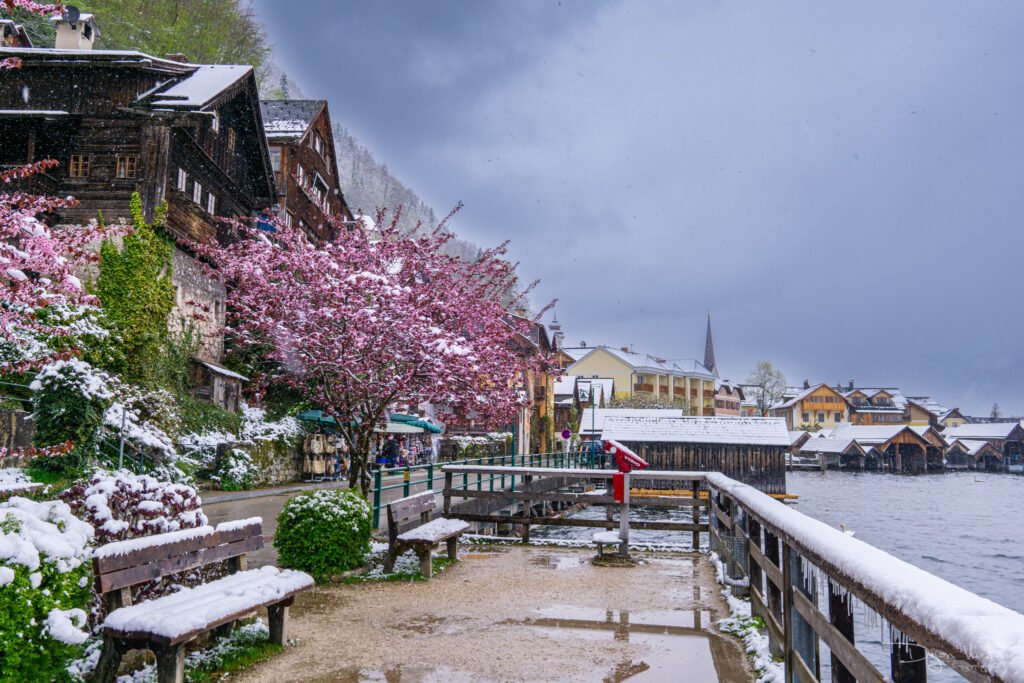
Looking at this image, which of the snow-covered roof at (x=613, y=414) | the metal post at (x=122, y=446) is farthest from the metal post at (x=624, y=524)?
the snow-covered roof at (x=613, y=414)

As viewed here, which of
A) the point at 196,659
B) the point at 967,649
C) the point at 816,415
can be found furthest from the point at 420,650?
the point at 816,415

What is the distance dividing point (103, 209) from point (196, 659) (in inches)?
769

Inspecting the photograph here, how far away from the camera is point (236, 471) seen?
20.6m

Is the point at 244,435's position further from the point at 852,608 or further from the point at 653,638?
the point at 852,608

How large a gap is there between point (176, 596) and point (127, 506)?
0.96 metres

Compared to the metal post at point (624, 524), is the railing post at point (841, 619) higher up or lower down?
higher up

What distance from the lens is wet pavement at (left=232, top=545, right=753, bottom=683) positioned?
18.7 ft

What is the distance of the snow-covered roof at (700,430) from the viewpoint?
40.6 meters

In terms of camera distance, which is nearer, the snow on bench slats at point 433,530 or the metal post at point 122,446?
the snow on bench slats at point 433,530

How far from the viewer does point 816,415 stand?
112375mm

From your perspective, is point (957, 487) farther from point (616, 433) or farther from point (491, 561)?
point (491, 561)

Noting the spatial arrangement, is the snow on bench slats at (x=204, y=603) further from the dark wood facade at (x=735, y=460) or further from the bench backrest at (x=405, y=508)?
the dark wood facade at (x=735, y=460)

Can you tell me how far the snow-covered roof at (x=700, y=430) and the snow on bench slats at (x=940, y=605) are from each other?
37994mm

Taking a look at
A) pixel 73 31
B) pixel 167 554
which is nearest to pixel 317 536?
pixel 167 554
